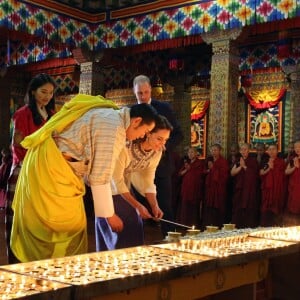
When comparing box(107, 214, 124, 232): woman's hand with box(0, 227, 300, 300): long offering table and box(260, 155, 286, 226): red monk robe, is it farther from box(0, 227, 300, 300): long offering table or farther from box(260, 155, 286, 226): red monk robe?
box(260, 155, 286, 226): red monk robe

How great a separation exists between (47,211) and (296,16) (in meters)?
5.53

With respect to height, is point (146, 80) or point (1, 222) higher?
point (146, 80)

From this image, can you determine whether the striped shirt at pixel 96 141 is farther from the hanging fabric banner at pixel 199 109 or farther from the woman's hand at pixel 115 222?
the hanging fabric banner at pixel 199 109

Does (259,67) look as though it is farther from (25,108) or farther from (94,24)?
(25,108)

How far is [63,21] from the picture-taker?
869 centimetres

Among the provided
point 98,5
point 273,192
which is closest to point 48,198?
point 273,192

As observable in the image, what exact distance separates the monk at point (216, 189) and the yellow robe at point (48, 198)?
519cm

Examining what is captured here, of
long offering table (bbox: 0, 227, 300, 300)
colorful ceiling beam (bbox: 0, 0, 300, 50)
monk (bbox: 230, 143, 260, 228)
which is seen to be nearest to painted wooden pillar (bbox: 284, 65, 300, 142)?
colorful ceiling beam (bbox: 0, 0, 300, 50)

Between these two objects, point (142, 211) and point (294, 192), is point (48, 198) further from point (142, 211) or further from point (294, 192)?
point (294, 192)

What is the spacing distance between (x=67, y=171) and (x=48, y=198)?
0.16m

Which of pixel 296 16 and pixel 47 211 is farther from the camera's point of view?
pixel 296 16

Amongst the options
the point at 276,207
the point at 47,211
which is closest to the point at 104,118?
the point at 47,211

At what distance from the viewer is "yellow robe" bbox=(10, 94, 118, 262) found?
8.65 feet

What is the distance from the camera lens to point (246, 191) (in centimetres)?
760
